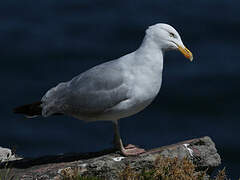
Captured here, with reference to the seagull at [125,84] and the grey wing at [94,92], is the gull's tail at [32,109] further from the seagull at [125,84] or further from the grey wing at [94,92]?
the seagull at [125,84]

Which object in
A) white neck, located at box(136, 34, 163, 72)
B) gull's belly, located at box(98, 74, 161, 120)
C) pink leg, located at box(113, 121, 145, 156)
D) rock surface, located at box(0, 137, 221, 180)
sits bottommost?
rock surface, located at box(0, 137, 221, 180)

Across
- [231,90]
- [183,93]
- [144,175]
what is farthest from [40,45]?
[144,175]

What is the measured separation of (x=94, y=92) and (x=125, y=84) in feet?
1.39

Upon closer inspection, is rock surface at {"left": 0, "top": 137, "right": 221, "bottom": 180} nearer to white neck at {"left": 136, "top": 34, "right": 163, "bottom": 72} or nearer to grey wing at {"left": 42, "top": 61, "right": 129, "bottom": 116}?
grey wing at {"left": 42, "top": 61, "right": 129, "bottom": 116}

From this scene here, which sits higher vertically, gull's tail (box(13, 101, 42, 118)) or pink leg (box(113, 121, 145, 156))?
gull's tail (box(13, 101, 42, 118))

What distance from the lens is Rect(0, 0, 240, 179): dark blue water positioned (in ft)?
43.0

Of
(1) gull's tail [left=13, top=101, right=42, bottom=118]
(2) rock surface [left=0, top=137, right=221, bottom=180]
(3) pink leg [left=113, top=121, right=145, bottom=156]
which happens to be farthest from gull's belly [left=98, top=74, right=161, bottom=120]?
(1) gull's tail [left=13, top=101, right=42, bottom=118]

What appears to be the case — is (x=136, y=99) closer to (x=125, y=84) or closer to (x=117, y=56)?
(x=125, y=84)

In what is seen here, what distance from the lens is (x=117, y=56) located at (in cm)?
1448

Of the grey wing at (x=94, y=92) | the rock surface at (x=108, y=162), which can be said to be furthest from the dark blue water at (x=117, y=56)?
the grey wing at (x=94, y=92)

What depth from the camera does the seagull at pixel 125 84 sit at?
7.22 m

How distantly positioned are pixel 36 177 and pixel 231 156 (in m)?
6.56

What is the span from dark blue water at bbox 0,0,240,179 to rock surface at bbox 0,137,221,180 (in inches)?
188

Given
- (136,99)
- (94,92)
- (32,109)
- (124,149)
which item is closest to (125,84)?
(136,99)
